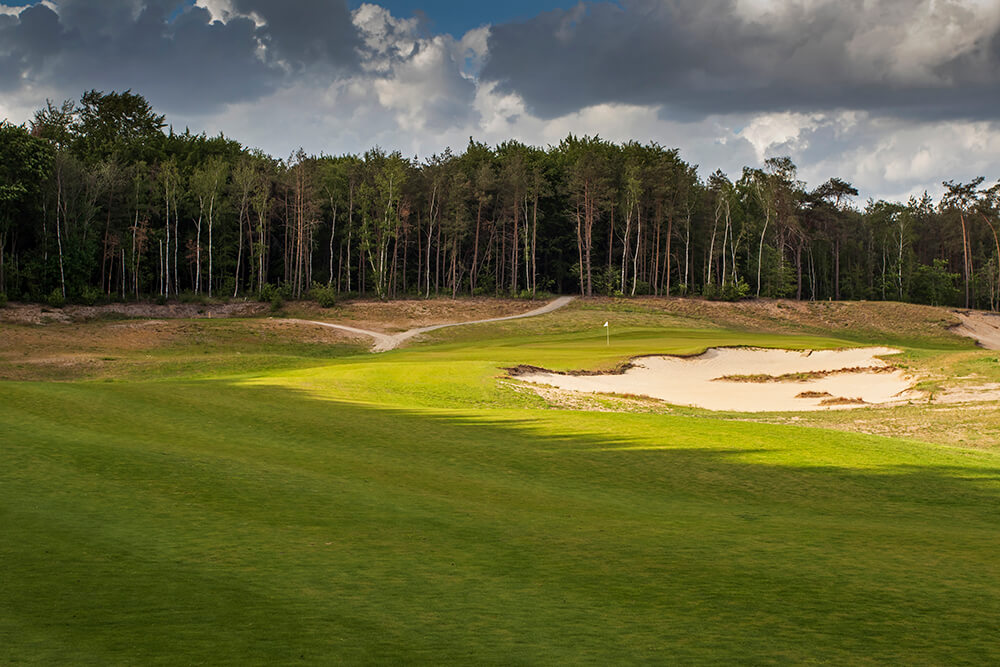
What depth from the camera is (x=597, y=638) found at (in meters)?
6.06

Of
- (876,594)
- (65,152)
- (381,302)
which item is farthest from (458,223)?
(876,594)

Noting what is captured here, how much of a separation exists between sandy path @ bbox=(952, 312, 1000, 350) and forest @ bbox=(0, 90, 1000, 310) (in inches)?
868

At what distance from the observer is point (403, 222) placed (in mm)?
96438

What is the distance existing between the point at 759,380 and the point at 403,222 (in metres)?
64.7

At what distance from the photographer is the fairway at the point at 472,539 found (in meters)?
5.96

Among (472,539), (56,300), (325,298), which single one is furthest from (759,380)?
(56,300)

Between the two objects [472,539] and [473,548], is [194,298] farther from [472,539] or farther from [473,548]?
[473,548]

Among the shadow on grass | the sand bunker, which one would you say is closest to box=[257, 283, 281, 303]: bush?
the sand bunker

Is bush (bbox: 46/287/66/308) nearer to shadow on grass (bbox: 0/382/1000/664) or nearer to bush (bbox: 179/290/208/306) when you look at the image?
bush (bbox: 179/290/208/306)

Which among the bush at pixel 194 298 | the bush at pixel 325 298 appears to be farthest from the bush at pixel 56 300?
the bush at pixel 325 298

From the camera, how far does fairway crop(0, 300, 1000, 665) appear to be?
5965 mm

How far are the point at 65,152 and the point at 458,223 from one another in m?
42.5

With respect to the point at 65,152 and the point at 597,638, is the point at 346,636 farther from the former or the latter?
the point at 65,152

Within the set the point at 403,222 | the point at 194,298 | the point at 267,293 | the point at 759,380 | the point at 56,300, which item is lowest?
the point at 759,380
